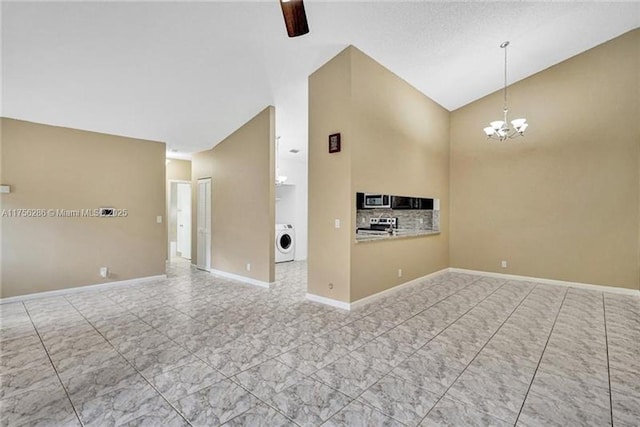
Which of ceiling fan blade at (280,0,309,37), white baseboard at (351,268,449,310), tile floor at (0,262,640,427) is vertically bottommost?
tile floor at (0,262,640,427)

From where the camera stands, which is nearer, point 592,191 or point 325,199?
point 325,199

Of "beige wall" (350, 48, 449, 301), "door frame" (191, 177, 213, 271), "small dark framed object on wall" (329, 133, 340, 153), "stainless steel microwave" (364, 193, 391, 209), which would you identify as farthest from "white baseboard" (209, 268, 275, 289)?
"small dark framed object on wall" (329, 133, 340, 153)

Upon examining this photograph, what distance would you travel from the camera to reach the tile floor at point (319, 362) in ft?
6.07

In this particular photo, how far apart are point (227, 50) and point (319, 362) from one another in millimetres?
3506

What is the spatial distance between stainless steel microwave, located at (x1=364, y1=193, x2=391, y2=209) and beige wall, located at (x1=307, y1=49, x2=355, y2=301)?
0.43 m

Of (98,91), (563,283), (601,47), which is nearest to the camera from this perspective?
(98,91)

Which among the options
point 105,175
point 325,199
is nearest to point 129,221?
point 105,175

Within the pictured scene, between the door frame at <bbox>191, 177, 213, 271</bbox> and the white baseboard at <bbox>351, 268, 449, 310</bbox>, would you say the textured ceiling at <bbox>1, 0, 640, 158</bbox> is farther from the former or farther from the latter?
the white baseboard at <bbox>351, 268, 449, 310</bbox>

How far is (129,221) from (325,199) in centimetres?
365

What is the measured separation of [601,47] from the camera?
15.5 ft

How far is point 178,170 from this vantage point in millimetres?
7535

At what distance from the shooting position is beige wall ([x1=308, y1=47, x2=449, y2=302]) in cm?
382

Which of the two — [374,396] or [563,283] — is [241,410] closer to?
[374,396]

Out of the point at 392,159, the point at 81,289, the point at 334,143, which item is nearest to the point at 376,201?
the point at 392,159
